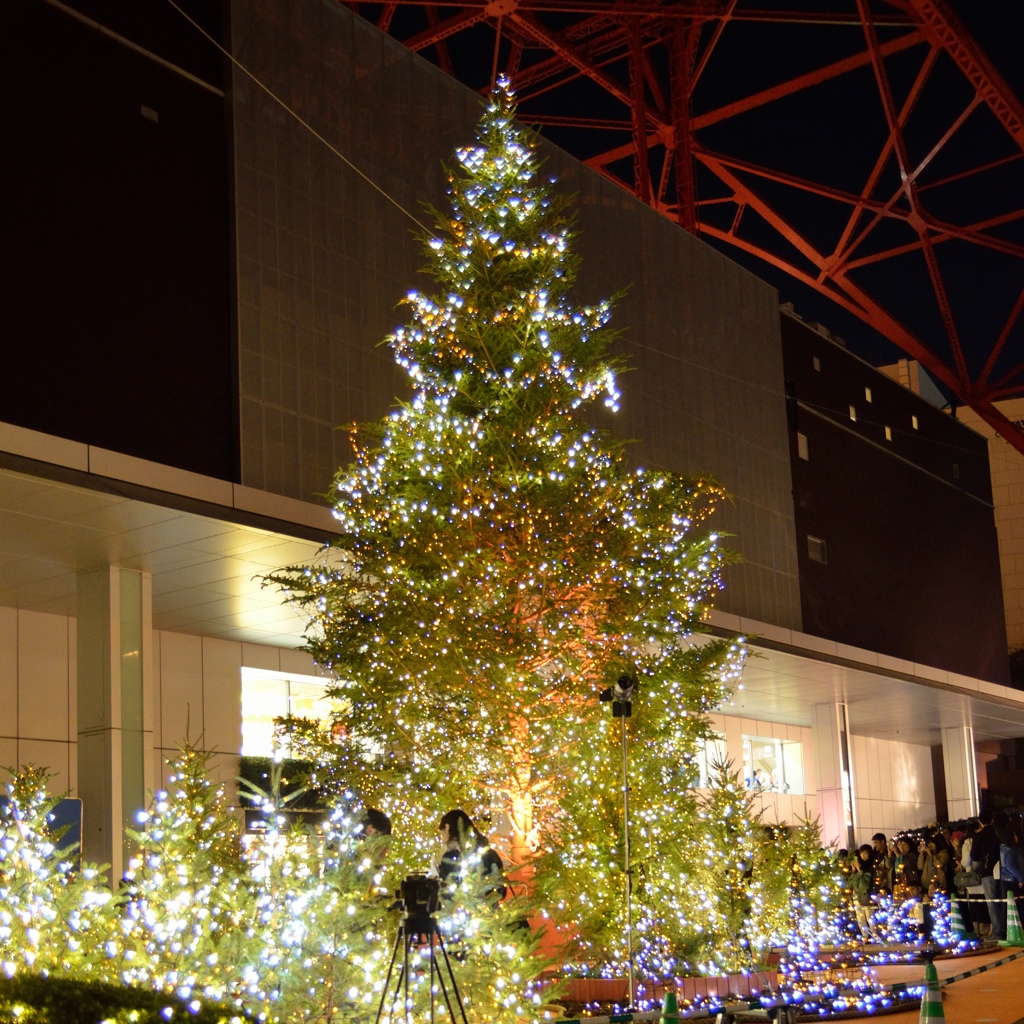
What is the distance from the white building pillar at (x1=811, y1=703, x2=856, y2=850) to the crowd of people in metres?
9.14

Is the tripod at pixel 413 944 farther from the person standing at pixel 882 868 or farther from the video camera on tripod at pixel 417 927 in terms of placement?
the person standing at pixel 882 868

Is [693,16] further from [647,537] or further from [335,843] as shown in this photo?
[335,843]

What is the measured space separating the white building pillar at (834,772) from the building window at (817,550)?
235 inches

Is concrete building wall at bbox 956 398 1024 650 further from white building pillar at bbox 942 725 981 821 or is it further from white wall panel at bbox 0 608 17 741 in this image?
white wall panel at bbox 0 608 17 741

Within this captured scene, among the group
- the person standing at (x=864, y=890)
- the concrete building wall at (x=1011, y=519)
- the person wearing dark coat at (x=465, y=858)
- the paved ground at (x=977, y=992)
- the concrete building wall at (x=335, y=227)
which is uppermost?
the concrete building wall at (x=1011, y=519)

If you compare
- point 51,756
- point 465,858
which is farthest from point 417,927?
point 51,756

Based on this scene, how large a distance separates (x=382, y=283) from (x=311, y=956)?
13797mm

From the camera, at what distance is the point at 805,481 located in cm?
3262

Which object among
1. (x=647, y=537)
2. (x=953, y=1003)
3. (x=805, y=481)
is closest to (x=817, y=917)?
(x=953, y=1003)

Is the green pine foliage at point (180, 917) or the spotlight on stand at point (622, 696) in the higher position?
the spotlight on stand at point (622, 696)

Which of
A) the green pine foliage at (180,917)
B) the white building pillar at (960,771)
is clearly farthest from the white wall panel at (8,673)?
the white building pillar at (960,771)

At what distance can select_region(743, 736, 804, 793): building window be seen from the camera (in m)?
38.6

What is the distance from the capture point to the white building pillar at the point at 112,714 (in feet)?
55.7

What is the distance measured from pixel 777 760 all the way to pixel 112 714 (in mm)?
26757
